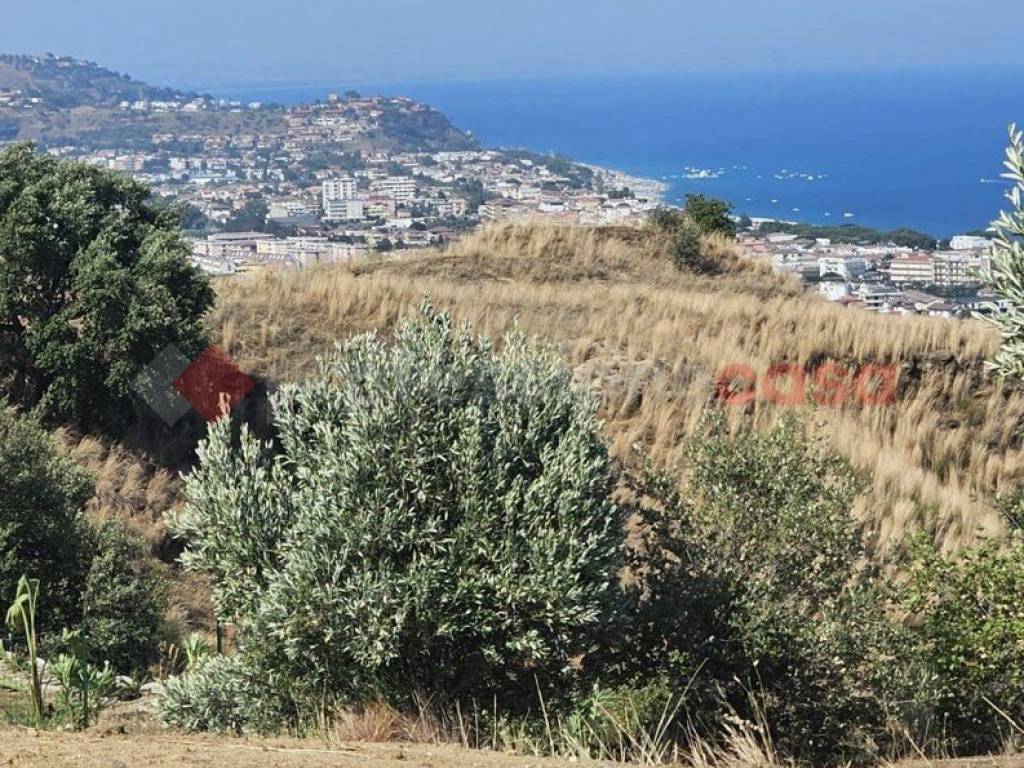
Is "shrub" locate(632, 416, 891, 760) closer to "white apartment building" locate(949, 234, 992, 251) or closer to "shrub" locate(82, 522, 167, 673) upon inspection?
"shrub" locate(82, 522, 167, 673)

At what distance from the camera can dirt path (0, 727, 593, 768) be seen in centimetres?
666

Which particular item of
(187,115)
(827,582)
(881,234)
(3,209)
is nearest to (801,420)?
(827,582)

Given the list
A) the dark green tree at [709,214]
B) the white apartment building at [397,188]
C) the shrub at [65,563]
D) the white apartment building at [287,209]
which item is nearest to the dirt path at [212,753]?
the shrub at [65,563]

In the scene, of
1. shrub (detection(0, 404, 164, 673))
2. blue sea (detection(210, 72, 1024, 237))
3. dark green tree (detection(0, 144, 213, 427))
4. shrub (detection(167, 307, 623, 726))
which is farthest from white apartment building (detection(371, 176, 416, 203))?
shrub (detection(167, 307, 623, 726))

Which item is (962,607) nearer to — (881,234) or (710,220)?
(710,220)

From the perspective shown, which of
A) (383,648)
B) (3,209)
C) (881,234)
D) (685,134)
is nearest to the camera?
(383,648)

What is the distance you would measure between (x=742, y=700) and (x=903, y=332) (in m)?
15.0

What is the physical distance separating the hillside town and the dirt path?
65.3 ft

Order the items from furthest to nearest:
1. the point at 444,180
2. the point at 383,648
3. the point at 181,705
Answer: the point at 444,180
the point at 181,705
the point at 383,648

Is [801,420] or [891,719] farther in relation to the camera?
[801,420]

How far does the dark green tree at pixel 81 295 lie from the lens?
19.4m

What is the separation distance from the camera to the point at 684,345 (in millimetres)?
22078

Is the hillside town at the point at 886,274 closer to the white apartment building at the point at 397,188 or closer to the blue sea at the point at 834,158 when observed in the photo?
the blue sea at the point at 834,158

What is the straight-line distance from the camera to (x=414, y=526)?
7.95m
